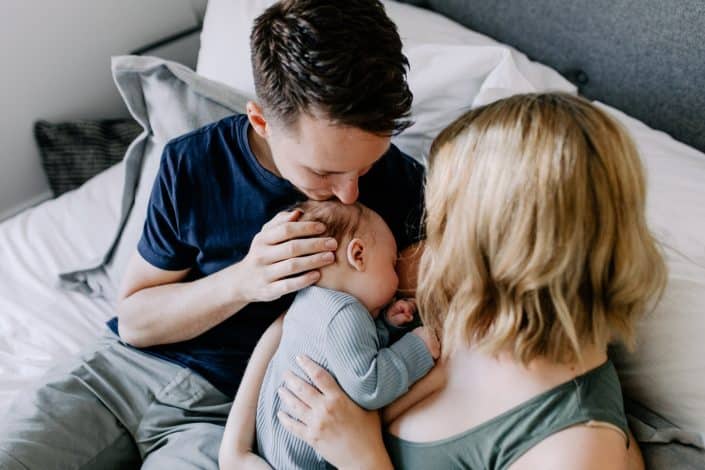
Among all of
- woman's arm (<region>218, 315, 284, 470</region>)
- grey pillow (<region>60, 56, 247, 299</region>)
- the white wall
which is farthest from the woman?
the white wall

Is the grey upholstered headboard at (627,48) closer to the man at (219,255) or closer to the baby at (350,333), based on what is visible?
the man at (219,255)

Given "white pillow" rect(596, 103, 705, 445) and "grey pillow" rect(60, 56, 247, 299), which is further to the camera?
"grey pillow" rect(60, 56, 247, 299)

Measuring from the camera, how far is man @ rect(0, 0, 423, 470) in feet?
3.10

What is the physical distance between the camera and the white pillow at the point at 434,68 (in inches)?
51.1

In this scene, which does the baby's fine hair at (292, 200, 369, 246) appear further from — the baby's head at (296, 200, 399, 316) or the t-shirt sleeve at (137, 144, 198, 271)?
the t-shirt sleeve at (137, 144, 198, 271)

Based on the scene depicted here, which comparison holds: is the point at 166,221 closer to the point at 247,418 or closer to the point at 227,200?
the point at 227,200

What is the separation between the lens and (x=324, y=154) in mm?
958

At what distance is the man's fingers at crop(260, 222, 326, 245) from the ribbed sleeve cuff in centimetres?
21

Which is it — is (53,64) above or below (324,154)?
below

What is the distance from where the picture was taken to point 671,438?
36.5 inches

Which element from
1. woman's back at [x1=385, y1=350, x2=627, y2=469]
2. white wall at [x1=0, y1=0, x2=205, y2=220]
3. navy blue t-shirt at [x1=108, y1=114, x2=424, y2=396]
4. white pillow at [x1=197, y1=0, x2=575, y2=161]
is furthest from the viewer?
white wall at [x1=0, y1=0, x2=205, y2=220]

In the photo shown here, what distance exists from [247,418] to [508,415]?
42 cm

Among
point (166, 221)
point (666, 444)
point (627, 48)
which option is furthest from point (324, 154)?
point (627, 48)

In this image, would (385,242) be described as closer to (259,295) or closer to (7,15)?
(259,295)
